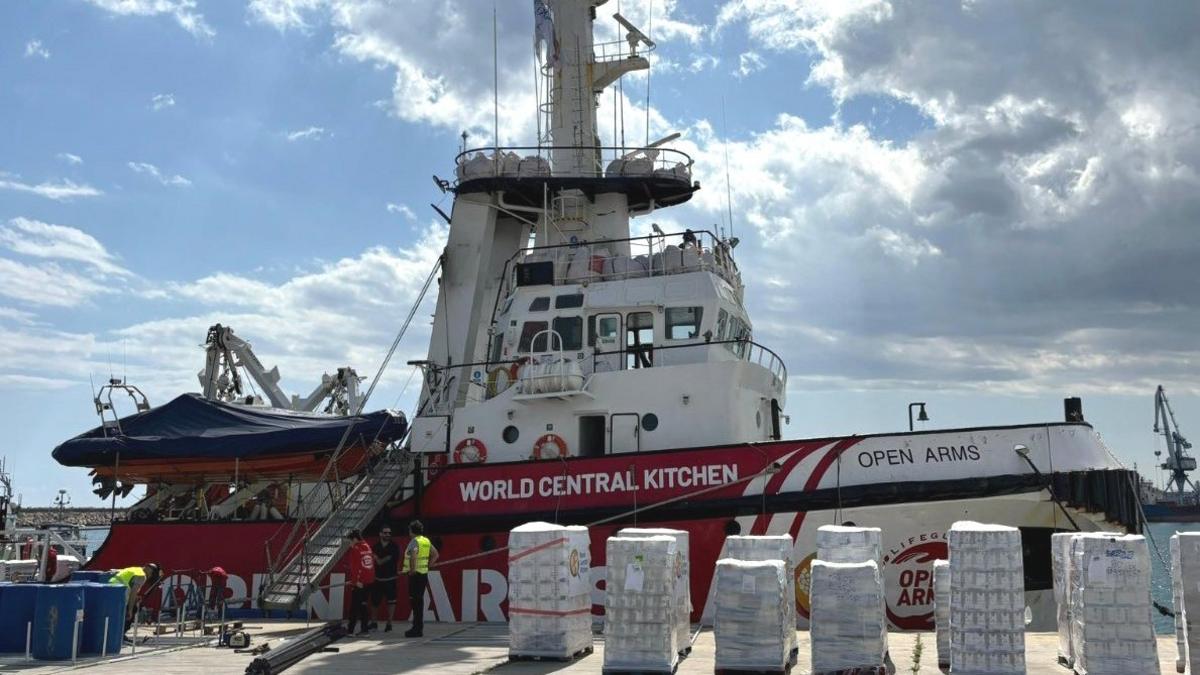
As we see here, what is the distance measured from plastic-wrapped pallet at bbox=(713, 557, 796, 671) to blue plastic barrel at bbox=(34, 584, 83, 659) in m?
5.95

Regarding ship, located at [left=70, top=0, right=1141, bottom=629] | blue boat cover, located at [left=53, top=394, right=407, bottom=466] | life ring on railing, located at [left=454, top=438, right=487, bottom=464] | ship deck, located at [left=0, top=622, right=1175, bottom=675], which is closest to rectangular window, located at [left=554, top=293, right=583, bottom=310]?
ship, located at [left=70, top=0, right=1141, bottom=629]

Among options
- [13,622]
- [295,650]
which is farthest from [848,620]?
[13,622]

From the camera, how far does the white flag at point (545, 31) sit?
18594mm

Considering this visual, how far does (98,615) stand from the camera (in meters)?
9.91

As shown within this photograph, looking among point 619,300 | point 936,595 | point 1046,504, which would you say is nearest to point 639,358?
point 619,300

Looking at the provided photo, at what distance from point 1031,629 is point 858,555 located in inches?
165

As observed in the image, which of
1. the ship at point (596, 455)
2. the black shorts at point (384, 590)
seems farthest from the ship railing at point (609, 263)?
the black shorts at point (384, 590)

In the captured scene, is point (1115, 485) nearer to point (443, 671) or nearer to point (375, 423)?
point (443, 671)

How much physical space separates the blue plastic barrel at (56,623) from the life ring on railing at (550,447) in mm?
6118

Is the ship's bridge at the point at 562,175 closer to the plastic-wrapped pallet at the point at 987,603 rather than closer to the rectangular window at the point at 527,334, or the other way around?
the rectangular window at the point at 527,334

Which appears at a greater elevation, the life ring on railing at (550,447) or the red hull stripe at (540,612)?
the life ring on railing at (550,447)

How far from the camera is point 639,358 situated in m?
15.0

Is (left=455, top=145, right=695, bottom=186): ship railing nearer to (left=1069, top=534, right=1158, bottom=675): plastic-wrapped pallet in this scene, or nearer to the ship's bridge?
the ship's bridge

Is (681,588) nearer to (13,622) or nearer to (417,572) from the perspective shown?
(417,572)
